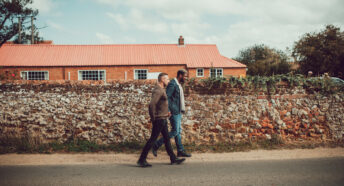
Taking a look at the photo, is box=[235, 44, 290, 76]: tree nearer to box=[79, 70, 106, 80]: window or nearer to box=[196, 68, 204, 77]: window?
box=[196, 68, 204, 77]: window

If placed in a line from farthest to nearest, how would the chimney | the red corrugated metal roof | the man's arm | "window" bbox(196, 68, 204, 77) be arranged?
the chimney
"window" bbox(196, 68, 204, 77)
the red corrugated metal roof
the man's arm

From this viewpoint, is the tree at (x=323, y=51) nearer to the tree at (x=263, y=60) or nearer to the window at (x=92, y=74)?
the tree at (x=263, y=60)

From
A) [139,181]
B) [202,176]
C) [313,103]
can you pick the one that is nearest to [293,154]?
[313,103]

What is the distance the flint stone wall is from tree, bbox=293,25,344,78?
27377 millimetres

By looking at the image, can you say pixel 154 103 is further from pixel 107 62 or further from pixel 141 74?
pixel 107 62

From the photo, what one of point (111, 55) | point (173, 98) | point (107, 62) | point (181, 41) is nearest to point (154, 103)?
point (173, 98)

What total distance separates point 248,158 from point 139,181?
2848 mm

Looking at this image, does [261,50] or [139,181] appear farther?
[261,50]

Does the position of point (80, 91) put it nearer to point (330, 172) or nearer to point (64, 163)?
point (64, 163)

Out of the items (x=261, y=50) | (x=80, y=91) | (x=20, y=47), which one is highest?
(x=261, y=50)

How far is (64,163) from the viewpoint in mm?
5453

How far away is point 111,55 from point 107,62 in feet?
4.87

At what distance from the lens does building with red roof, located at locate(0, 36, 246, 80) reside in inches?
1046

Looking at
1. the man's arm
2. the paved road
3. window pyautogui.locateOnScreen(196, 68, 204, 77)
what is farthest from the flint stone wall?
window pyautogui.locateOnScreen(196, 68, 204, 77)
